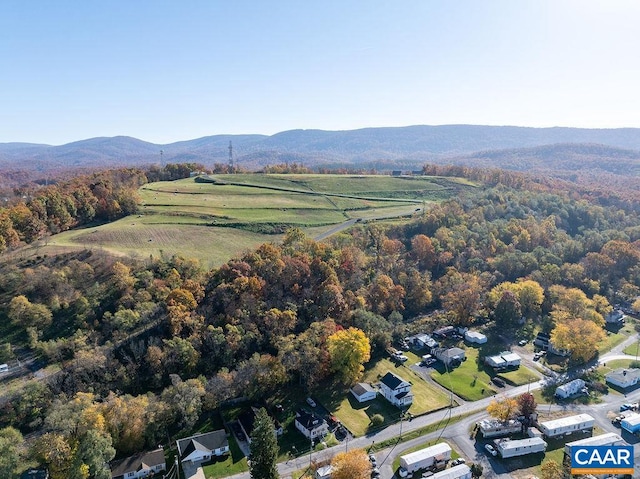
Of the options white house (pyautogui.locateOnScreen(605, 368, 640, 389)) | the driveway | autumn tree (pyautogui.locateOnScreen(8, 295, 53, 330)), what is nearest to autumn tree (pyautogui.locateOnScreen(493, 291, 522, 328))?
white house (pyautogui.locateOnScreen(605, 368, 640, 389))

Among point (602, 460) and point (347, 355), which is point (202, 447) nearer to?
point (347, 355)

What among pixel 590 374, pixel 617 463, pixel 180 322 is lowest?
pixel 590 374

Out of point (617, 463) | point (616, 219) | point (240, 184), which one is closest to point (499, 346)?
point (617, 463)

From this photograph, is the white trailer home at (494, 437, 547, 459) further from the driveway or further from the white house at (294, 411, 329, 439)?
the driveway

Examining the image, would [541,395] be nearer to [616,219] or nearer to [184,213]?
[184,213]

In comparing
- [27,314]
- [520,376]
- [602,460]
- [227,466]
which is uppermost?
[27,314]

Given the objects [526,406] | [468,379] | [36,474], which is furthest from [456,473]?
[36,474]

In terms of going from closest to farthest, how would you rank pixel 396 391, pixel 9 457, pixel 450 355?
pixel 9 457 → pixel 396 391 → pixel 450 355
